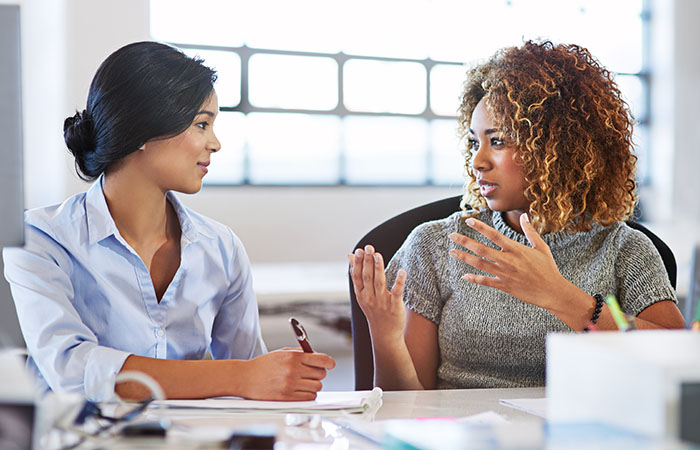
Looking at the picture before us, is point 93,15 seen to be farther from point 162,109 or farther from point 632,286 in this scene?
point 632,286

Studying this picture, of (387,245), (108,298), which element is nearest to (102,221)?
(108,298)

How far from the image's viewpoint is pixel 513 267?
112cm

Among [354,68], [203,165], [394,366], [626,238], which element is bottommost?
[394,366]

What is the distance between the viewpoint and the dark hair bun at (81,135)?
51.8 inches

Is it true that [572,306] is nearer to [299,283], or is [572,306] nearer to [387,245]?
[387,245]

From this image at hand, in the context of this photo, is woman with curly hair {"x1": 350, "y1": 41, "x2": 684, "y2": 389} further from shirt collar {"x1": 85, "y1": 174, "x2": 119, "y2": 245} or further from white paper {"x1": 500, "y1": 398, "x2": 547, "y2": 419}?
shirt collar {"x1": 85, "y1": 174, "x2": 119, "y2": 245}

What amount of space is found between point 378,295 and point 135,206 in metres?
0.47

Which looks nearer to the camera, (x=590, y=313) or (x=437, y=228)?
(x=590, y=313)

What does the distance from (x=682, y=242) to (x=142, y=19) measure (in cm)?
290

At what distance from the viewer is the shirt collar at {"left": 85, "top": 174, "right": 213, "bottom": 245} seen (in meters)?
1.22

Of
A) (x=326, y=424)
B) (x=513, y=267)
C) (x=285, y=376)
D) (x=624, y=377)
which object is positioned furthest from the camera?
(x=513, y=267)

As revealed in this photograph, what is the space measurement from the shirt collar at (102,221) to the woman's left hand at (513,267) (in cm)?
49

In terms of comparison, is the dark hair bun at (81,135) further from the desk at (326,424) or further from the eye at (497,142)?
the eye at (497,142)

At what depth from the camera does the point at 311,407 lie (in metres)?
0.95
